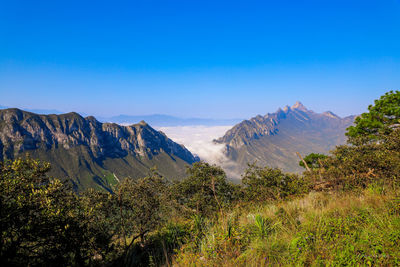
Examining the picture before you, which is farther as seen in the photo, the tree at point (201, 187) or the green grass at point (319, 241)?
the tree at point (201, 187)

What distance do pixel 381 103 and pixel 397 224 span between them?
124ft

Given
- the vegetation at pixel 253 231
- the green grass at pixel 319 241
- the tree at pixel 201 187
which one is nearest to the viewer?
the green grass at pixel 319 241

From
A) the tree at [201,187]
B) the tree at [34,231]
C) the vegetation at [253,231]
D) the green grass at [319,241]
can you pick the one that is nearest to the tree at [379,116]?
the tree at [201,187]

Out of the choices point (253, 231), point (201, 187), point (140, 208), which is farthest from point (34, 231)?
point (201, 187)

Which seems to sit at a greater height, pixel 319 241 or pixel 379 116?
pixel 379 116

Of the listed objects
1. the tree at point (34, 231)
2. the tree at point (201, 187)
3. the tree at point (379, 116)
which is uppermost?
the tree at point (379, 116)

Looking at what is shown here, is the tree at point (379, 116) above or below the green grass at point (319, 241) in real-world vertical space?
above

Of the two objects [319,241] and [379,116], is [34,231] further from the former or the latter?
[379,116]

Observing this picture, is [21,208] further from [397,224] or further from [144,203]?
[144,203]

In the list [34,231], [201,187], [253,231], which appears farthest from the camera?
[201,187]

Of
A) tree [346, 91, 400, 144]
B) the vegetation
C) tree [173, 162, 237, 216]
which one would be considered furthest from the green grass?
tree [346, 91, 400, 144]

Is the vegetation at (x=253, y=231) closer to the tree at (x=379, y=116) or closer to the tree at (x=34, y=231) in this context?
the tree at (x=34, y=231)

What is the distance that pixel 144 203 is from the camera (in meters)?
19.3

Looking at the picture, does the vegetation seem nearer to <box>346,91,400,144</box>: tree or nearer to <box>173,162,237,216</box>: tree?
<box>173,162,237,216</box>: tree
